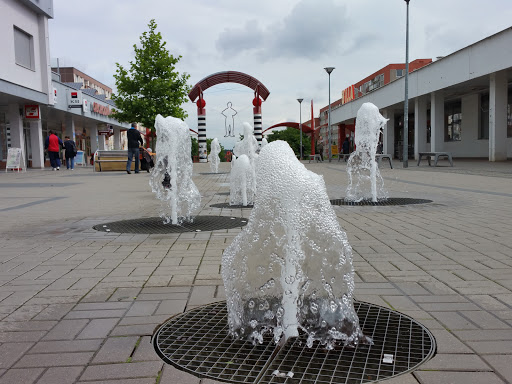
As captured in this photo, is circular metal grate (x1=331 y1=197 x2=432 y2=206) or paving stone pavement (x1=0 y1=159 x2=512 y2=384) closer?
paving stone pavement (x1=0 y1=159 x2=512 y2=384)

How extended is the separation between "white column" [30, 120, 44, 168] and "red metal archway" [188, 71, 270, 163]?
1439 centimetres

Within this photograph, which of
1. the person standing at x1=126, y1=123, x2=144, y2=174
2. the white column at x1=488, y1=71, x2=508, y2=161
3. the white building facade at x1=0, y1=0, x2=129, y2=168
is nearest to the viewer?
the person standing at x1=126, y1=123, x2=144, y2=174

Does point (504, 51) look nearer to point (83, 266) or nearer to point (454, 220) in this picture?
point (454, 220)

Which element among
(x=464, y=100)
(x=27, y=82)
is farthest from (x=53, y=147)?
(x=464, y=100)

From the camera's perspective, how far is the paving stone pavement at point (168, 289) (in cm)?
222

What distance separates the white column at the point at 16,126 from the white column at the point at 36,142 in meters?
1.07

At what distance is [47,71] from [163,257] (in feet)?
82.6

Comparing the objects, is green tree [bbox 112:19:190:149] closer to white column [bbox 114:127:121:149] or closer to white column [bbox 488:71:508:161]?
white column [bbox 488:71:508:161]

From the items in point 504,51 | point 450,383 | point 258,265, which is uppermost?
point 504,51

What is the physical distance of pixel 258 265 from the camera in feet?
8.55

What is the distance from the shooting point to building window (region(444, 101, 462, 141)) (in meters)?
33.0

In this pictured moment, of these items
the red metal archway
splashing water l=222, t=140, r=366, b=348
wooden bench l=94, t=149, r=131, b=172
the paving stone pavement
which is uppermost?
the red metal archway

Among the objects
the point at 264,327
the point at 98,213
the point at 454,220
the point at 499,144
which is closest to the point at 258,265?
the point at 264,327

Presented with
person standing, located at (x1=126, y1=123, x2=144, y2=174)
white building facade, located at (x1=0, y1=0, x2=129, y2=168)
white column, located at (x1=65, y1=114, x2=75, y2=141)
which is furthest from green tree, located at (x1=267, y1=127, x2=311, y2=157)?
person standing, located at (x1=126, y1=123, x2=144, y2=174)
